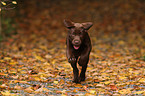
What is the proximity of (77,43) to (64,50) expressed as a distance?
5.40 meters

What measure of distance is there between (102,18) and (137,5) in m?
2.69

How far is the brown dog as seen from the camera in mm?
6098

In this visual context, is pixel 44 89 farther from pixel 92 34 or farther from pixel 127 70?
pixel 92 34

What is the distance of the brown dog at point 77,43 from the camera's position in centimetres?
610

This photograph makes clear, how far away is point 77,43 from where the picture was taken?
5.97m

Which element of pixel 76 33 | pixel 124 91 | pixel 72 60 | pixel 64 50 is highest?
pixel 76 33

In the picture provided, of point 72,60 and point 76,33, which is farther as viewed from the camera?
point 72,60

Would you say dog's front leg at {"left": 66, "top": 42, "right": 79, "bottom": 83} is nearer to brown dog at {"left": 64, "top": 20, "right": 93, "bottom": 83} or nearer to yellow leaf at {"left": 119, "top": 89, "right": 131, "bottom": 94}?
brown dog at {"left": 64, "top": 20, "right": 93, "bottom": 83}

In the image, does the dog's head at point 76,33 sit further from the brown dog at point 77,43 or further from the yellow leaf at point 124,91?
the yellow leaf at point 124,91

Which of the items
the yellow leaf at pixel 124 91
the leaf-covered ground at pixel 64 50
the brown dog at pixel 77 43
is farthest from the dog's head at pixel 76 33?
the yellow leaf at pixel 124 91

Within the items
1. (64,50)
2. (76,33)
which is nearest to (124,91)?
(76,33)

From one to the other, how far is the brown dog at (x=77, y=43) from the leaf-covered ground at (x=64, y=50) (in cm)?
56

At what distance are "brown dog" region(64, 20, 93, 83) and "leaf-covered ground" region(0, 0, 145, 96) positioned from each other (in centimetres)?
56

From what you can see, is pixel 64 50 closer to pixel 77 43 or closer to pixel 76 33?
pixel 76 33
